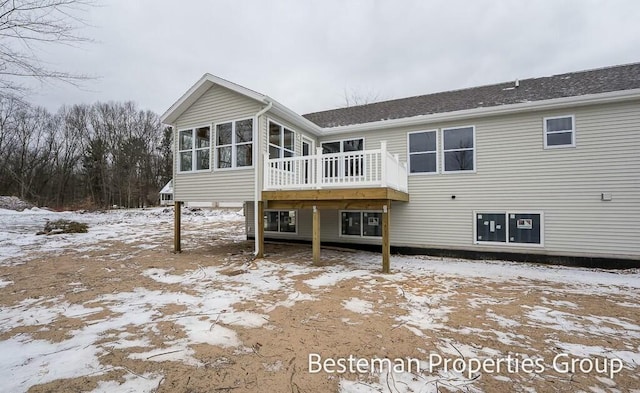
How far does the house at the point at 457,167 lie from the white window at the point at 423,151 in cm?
3

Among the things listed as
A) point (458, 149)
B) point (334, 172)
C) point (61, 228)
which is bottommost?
point (61, 228)

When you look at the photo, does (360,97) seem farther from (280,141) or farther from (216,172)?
(216,172)

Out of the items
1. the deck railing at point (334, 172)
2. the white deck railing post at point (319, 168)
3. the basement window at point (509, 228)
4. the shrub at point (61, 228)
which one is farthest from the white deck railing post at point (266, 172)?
the shrub at point (61, 228)

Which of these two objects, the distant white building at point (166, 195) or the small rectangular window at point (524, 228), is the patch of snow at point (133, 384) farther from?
the distant white building at point (166, 195)

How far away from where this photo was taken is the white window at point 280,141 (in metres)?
9.02

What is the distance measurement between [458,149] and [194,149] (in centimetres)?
864

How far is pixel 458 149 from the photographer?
9164 millimetres

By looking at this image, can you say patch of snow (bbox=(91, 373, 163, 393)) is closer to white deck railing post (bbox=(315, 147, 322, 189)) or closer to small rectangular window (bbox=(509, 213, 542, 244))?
white deck railing post (bbox=(315, 147, 322, 189))

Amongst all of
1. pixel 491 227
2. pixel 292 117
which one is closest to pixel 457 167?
pixel 491 227

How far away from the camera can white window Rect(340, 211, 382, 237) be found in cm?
1020

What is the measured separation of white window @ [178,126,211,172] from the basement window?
28.9 feet

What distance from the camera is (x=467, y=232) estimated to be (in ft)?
29.3

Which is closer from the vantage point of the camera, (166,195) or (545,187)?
(545,187)

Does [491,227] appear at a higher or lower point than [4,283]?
higher
